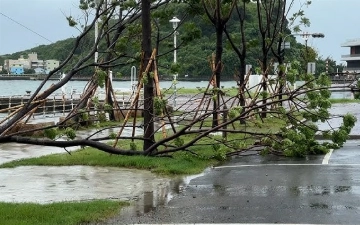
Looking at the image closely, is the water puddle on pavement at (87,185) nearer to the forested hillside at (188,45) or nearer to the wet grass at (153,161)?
the wet grass at (153,161)

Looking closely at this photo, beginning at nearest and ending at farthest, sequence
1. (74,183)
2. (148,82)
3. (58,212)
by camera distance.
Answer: (58,212) → (74,183) → (148,82)

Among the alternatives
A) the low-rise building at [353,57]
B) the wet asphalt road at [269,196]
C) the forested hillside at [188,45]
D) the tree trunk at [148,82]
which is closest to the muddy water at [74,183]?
the wet asphalt road at [269,196]

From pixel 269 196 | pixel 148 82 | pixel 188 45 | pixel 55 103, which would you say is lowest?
pixel 55 103

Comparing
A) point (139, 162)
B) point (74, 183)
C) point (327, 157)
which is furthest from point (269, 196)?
point (327, 157)

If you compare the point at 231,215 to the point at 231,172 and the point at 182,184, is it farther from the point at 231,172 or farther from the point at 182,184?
the point at 231,172

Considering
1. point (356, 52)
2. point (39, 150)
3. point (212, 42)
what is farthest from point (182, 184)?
point (356, 52)

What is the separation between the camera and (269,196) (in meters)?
10.4

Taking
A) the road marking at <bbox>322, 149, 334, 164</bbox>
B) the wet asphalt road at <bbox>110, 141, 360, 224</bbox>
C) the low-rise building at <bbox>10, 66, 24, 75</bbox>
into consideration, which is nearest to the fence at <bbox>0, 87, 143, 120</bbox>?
the road marking at <bbox>322, 149, 334, 164</bbox>

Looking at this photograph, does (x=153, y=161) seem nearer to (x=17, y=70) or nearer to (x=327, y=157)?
(x=327, y=157)

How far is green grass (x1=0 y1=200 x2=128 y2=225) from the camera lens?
8.61m

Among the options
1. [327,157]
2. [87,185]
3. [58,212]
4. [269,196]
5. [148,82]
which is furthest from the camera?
[327,157]

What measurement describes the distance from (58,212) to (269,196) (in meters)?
3.39

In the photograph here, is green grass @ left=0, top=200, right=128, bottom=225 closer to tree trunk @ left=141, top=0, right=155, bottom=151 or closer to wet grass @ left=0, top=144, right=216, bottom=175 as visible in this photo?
wet grass @ left=0, top=144, right=216, bottom=175

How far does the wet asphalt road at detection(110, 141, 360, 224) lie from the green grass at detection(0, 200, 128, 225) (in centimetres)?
31
